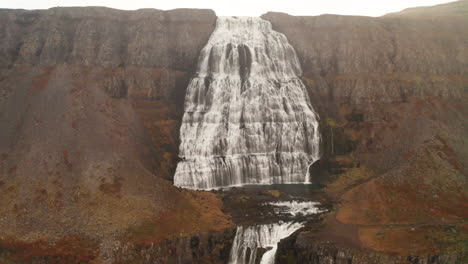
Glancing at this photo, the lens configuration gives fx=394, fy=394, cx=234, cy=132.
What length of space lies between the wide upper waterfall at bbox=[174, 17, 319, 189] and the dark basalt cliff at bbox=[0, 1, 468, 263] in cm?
199

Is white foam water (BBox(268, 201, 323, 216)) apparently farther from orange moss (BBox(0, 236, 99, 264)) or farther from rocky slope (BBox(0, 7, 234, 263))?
orange moss (BBox(0, 236, 99, 264))

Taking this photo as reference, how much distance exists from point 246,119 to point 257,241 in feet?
62.5

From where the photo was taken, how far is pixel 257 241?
31203 millimetres

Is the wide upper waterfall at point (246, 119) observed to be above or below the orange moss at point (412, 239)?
above

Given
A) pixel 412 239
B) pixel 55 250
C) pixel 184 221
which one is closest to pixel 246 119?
pixel 184 221

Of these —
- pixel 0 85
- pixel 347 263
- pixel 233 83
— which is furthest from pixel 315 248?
pixel 0 85

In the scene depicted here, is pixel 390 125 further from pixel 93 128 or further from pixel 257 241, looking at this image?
pixel 93 128

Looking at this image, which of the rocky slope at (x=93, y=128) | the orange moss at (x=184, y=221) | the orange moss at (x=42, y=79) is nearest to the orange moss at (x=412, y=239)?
the orange moss at (x=184, y=221)

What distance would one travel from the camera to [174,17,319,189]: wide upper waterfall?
44312 mm

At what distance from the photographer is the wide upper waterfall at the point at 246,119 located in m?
44.3

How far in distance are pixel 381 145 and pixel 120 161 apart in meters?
29.5

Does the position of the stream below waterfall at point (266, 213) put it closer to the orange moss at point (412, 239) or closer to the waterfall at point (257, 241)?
the waterfall at point (257, 241)

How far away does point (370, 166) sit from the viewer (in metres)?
45.4

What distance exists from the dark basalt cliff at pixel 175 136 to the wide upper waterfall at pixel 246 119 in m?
1.99
